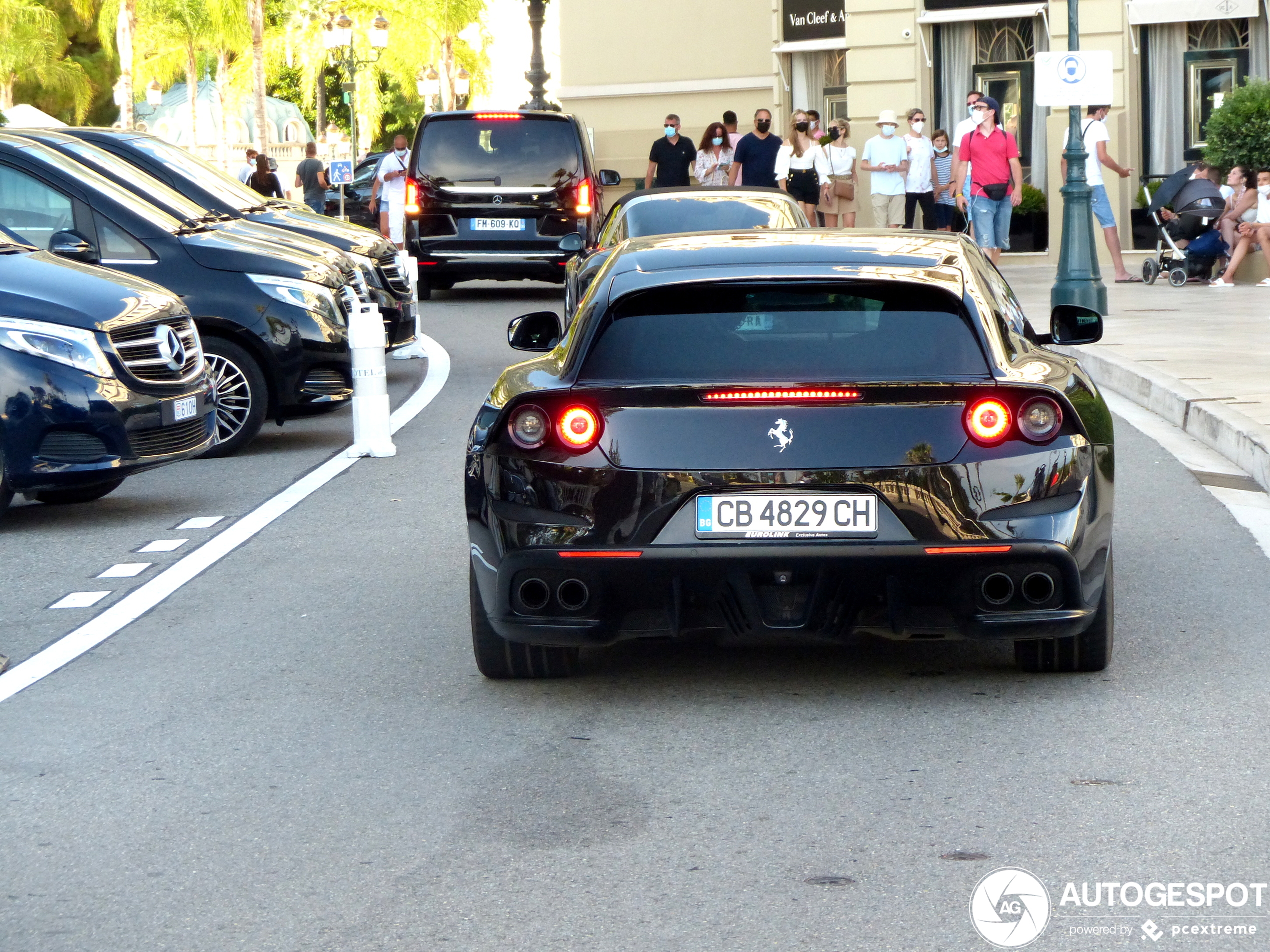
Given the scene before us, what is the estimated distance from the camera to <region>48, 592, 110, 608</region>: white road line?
291 inches

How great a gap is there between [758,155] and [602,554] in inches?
800

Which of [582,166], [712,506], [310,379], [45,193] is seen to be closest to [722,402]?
[712,506]

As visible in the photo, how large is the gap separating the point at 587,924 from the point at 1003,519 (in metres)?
1.98

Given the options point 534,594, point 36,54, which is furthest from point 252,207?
point 36,54

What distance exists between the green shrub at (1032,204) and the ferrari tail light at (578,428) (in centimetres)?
2328

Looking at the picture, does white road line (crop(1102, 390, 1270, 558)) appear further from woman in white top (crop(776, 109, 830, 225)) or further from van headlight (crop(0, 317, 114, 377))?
woman in white top (crop(776, 109, 830, 225))

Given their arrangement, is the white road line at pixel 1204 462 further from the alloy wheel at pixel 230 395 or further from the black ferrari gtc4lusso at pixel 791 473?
the alloy wheel at pixel 230 395

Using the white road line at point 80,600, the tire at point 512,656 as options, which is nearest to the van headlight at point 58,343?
the white road line at point 80,600

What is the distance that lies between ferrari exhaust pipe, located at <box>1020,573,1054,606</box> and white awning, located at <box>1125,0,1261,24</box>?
2322 cm

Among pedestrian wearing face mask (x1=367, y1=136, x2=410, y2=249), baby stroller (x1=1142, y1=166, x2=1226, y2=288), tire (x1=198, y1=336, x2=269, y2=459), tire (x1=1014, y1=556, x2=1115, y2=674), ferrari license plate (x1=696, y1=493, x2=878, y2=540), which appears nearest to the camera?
ferrari license plate (x1=696, y1=493, x2=878, y2=540)

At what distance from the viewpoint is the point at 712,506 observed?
536 centimetres

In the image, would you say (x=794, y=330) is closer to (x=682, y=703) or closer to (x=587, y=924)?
Answer: (x=682, y=703)

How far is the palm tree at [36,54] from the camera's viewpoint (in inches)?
3253

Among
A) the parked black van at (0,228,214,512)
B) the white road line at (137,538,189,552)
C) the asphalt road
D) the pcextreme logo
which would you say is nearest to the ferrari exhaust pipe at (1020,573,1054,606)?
the asphalt road
